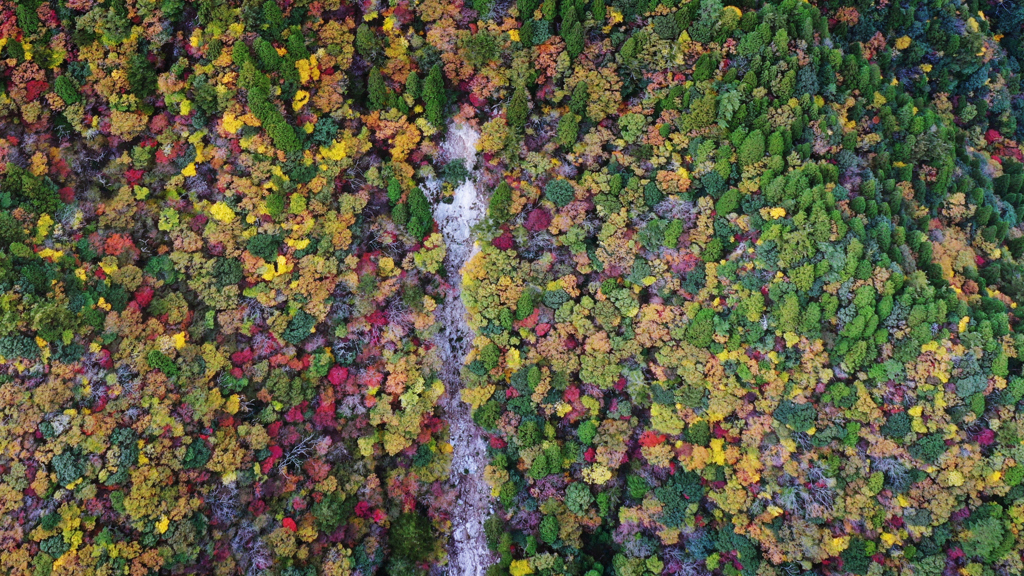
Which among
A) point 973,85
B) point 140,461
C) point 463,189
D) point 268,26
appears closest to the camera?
point 140,461

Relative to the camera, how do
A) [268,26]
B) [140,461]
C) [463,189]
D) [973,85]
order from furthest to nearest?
[973,85], [463,189], [268,26], [140,461]

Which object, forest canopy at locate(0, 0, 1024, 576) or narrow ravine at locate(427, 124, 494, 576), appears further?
narrow ravine at locate(427, 124, 494, 576)

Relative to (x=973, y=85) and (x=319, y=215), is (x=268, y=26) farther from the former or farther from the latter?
(x=973, y=85)

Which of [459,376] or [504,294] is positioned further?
[459,376]

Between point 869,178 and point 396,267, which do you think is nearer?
point 869,178

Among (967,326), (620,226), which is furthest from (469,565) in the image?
(967,326)

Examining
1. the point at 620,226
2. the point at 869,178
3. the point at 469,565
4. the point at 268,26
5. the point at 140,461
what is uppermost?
the point at 268,26

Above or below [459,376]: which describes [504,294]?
above

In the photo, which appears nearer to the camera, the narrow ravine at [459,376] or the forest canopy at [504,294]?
the forest canopy at [504,294]
